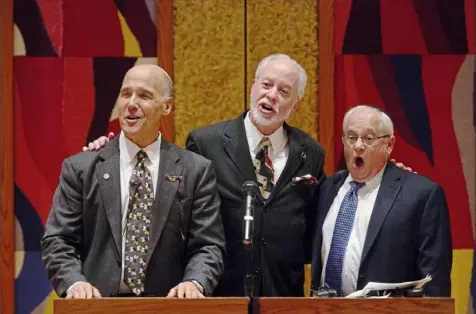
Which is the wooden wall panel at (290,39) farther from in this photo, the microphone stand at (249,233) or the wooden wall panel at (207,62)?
the microphone stand at (249,233)

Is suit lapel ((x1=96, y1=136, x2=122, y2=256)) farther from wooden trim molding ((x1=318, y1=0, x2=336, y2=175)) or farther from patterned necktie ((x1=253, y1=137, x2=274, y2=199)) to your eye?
wooden trim molding ((x1=318, y1=0, x2=336, y2=175))

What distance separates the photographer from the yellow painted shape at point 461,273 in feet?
16.2

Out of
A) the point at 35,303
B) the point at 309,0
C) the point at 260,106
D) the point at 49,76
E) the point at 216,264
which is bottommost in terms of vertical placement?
the point at 35,303

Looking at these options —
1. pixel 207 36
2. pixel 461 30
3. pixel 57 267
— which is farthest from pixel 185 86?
pixel 57 267

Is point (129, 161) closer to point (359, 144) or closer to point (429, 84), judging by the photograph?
point (359, 144)

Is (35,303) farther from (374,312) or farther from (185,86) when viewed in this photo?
(374,312)

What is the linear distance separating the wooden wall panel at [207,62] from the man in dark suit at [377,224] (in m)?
1.30

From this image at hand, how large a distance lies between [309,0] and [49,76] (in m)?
1.48

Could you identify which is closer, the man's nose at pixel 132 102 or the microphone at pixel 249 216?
the microphone at pixel 249 216

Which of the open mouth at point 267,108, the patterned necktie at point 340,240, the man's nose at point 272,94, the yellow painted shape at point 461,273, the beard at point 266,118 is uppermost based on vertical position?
the man's nose at point 272,94

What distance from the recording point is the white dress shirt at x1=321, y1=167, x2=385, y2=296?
136 inches

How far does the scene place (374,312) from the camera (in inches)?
107

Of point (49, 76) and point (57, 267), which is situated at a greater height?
point (49, 76)

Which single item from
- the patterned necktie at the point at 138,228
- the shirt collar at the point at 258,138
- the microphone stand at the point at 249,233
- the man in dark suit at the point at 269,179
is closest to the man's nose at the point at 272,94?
the man in dark suit at the point at 269,179
